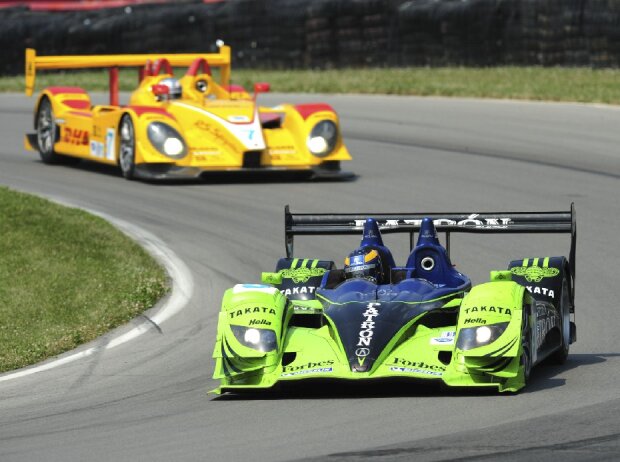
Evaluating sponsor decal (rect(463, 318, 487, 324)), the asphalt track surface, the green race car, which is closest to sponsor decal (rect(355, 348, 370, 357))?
the green race car

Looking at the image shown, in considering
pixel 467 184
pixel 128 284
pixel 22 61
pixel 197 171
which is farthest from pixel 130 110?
pixel 22 61

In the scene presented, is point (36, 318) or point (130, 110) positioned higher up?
point (130, 110)

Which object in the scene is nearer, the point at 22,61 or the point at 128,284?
the point at 128,284

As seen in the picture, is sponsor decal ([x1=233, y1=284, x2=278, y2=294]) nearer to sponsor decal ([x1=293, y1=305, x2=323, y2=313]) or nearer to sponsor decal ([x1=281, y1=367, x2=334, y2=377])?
sponsor decal ([x1=293, y1=305, x2=323, y2=313])

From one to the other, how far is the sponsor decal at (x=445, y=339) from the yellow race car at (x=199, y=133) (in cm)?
935

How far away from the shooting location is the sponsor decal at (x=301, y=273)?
9.16m

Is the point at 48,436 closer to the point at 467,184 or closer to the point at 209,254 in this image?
the point at 209,254

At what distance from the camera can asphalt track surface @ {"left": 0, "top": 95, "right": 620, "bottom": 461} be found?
6715 mm

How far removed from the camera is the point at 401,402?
7.49 m

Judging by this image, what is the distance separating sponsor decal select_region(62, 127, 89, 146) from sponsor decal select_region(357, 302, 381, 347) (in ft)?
36.7

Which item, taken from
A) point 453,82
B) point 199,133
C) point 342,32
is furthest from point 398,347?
point 342,32

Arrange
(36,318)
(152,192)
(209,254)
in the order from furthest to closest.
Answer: (152,192) < (209,254) < (36,318)

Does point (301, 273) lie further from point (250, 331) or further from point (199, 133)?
point (199, 133)

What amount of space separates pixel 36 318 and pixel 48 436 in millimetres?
3458
